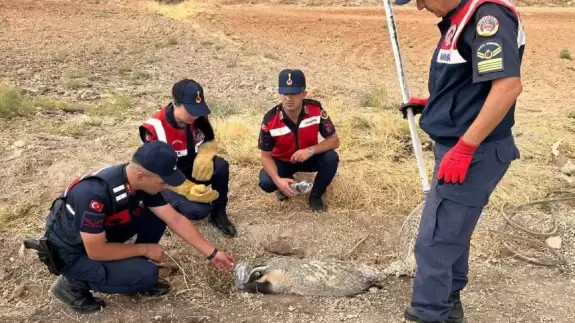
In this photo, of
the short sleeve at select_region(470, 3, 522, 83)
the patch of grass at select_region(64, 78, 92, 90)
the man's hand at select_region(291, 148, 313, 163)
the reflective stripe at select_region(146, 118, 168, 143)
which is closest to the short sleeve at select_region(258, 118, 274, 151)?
the man's hand at select_region(291, 148, 313, 163)

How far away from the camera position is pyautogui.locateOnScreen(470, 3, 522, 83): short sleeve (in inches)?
84.2

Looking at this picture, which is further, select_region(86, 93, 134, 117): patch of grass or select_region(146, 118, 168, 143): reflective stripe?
select_region(86, 93, 134, 117): patch of grass

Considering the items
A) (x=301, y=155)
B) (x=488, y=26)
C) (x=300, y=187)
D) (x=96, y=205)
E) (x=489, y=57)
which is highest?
(x=488, y=26)

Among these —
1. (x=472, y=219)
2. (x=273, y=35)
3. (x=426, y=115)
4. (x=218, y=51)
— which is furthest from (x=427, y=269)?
(x=273, y=35)

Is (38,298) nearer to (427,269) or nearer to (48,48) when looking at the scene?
(427,269)

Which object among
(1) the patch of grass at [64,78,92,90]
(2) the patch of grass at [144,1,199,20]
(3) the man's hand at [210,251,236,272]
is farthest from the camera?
(2) the patch of grass at [144,1,199,20]

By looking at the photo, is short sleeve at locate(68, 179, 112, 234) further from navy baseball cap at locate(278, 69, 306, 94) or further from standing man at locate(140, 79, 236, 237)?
navy baseball cap at locate(278, 69, 306, 94)

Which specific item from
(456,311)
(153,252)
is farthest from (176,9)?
(456,311)

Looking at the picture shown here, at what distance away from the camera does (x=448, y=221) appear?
252 centimetres

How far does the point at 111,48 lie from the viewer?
10531mm

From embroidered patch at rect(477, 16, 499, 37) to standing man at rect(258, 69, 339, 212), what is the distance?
5.96ft

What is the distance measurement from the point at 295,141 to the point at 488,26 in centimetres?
215

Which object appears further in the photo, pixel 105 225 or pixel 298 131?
pixel 298 131

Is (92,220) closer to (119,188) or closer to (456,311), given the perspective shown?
(119,188)
